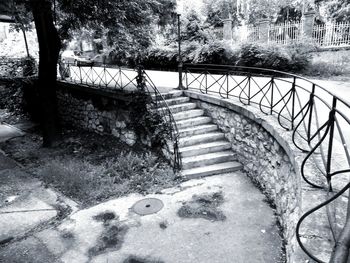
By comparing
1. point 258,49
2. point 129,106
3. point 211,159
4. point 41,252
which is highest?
point 258,49

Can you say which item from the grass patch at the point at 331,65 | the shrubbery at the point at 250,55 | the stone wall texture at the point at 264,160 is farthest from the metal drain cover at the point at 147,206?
the grass patch at the point at 331,65

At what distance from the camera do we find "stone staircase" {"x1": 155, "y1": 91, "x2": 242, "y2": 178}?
7414 millimetres

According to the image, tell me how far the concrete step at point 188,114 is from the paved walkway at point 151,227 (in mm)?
2245

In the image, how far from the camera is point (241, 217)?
5.57m

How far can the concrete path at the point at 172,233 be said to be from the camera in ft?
15.5

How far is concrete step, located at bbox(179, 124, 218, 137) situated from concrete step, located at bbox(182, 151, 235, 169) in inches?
30.7

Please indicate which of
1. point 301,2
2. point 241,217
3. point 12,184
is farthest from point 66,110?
point 301,2

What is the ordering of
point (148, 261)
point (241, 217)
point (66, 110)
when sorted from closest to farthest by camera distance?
point (148, 261), point (241, 217), point (66, 110)

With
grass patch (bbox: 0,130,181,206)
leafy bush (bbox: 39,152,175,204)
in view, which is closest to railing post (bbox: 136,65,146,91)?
grass patch (bbox: 0,130,181,206)

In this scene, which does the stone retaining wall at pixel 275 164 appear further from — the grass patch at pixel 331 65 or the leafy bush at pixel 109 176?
the grass patch at pixel 331 65

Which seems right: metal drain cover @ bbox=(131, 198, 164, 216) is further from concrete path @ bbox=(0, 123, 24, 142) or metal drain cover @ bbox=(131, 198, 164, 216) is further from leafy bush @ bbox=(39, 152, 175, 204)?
concrete path @ bbox=(0, 123, 24, 142)

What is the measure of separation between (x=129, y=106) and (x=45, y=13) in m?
3.77

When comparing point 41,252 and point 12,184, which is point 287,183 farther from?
point 12,184

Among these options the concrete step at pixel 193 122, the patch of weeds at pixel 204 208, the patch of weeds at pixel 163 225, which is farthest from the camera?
the concrete step at pixel 193 122
